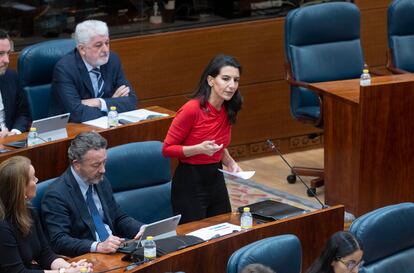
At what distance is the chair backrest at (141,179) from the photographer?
5.60 meters

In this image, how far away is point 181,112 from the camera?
557cm

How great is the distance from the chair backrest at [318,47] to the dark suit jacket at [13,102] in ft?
6.76

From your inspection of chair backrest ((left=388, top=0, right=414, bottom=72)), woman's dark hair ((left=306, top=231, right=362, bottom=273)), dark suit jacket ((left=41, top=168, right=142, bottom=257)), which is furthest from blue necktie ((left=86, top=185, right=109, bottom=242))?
chair backrest ((left=388, top=0, right=414, bottom=72))

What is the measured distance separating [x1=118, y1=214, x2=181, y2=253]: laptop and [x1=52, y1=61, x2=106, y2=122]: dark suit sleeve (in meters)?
1.69

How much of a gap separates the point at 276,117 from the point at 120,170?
3173mm

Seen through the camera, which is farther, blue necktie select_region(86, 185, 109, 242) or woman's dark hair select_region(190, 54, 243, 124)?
woman's dark hair select_region(190, 54, 243, 124)

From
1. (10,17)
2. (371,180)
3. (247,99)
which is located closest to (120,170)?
(371,180)

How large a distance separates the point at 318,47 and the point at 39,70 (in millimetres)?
2156

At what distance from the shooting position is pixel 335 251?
447cm

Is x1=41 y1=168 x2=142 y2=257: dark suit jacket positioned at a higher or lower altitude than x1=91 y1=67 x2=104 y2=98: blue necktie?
lower

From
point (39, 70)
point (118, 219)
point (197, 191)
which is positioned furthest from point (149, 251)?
point (39, 70)

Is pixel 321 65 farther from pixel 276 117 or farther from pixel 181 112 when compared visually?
pixel 181 112

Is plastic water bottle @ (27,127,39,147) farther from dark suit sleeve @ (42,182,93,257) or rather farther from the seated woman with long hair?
the seated woman with long hair

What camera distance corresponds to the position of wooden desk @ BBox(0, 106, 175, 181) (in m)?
5.89
